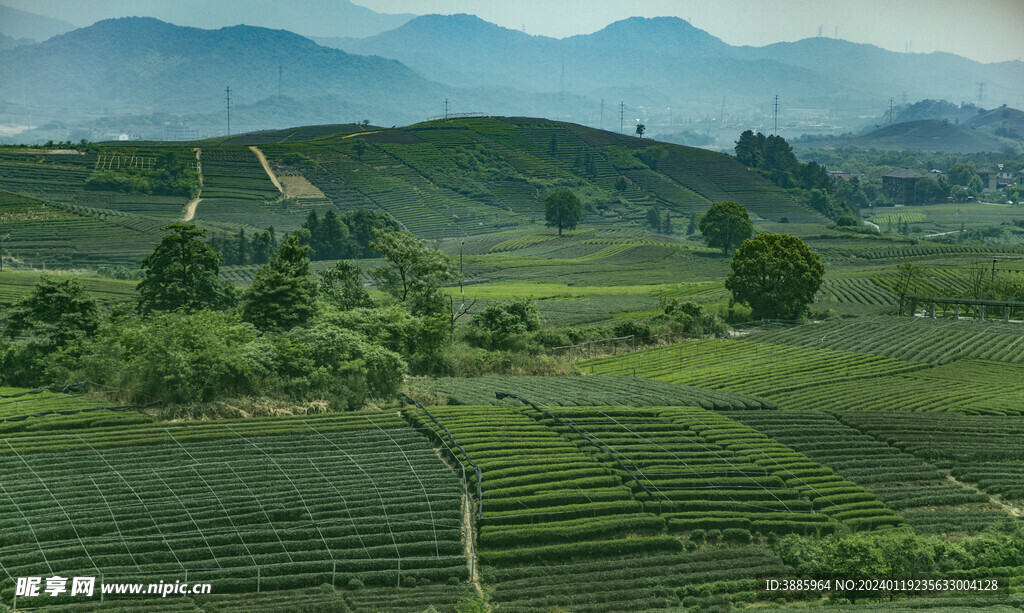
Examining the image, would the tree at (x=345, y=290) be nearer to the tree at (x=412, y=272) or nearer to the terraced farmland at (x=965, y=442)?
the tree at (x=412, y=272)

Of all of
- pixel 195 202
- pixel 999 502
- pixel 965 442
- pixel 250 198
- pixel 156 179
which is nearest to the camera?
pixel 999 502

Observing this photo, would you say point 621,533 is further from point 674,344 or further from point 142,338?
point 674,344

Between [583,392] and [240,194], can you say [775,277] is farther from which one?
[240,194]

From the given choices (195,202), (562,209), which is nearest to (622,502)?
(562,209)

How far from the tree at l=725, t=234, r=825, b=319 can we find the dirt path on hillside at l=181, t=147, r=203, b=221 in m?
105

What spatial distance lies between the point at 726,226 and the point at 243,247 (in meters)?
83.4

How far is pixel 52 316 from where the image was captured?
5819 centimetres

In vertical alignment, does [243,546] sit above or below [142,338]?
below

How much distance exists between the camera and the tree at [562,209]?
16900 centimetres

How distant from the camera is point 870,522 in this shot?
42.3 meters

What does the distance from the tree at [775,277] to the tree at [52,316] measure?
215 feet

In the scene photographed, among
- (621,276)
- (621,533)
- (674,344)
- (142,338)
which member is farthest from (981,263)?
(142,338)

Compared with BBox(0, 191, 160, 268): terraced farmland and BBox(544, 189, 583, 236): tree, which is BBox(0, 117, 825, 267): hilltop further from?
BBox(544, 189, 583, 236): tree

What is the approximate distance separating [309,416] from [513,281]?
3184 inches
